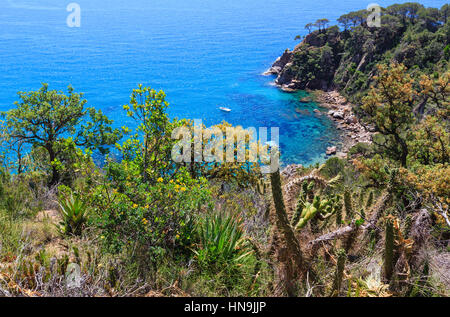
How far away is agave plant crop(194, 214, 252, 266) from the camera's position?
4.68 metres

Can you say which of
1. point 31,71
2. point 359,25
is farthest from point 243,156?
point 31,71

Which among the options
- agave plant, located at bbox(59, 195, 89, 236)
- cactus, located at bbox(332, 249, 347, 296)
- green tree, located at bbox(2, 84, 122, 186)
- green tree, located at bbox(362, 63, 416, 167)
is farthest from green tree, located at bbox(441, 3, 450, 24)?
agave plant, located at bbox(59, 195, 89, 236)

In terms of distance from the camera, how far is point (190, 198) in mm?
5316

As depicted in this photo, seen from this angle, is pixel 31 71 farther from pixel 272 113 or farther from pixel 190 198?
pixel 190 198

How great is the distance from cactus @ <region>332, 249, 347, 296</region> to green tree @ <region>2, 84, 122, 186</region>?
12588 millimetres

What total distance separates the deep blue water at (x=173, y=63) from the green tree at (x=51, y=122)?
19.8m

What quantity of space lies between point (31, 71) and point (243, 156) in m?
81.1

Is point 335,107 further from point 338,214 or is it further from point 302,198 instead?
point 302,198

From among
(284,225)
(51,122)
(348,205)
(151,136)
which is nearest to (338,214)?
(348,205)

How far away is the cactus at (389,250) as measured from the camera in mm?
3904

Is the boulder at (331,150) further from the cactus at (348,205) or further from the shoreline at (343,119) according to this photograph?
the cactus at (348,205)
